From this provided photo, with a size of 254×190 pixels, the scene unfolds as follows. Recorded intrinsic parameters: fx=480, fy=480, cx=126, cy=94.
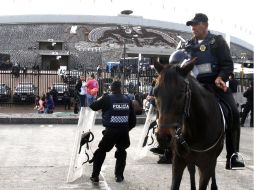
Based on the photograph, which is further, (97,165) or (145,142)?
(145,142)

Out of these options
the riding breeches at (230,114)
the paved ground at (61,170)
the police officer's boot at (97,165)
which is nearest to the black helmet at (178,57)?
the riding breeches at (230,114)

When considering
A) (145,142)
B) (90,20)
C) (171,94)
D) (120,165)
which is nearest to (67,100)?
(145,142)

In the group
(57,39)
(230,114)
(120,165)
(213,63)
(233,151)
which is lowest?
(120,165)

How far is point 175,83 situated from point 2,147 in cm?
899

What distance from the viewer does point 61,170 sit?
31.0 ft

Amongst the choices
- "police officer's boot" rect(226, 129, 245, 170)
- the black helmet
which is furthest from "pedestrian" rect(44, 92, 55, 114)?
the black helmet

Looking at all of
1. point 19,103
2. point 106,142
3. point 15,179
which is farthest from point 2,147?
point 19,103

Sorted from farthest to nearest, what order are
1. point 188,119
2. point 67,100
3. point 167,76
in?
point 67,100 < point 188,119 < point 167,76

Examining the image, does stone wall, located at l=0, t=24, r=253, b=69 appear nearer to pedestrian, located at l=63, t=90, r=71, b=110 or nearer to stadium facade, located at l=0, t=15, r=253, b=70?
stadium facade, located at l=0, t=15, r=253, b=70

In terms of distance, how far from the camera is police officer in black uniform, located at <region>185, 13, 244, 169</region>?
18.0ft

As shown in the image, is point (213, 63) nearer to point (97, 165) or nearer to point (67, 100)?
point (97, 165)

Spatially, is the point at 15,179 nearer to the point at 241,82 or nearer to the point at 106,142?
the point at 106,142

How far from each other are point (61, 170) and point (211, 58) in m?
4.92

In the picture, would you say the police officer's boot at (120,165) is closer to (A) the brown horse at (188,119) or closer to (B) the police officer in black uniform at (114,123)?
(B) the police officer in black uniform at (114,123)
